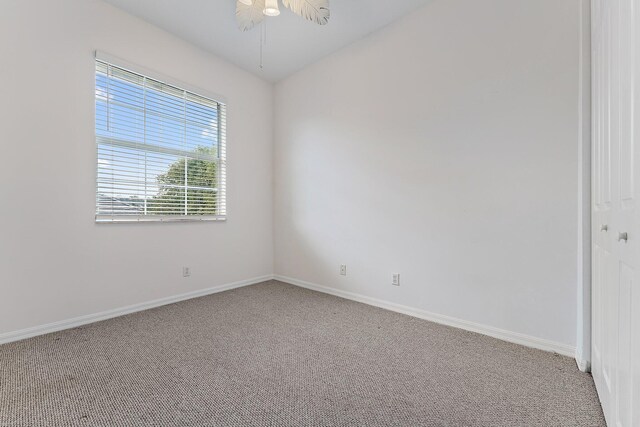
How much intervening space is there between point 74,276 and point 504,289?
3454 mm

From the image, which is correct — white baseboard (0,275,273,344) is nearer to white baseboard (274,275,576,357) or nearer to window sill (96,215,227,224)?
window sill (96,215,227,224)

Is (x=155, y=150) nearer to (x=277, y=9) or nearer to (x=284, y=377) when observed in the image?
(x=277, y=9)

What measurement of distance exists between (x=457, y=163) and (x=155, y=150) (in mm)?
2871

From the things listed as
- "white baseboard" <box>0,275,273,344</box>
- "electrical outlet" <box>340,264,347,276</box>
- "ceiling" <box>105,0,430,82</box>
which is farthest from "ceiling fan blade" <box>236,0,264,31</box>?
"white baseboard" <box>0,275,273,344</box>

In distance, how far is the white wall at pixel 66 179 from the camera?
2.17 metres

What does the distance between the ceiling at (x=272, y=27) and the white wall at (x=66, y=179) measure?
21 centimetres

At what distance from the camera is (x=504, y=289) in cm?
228

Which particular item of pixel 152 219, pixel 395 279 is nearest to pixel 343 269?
pixel 395 279

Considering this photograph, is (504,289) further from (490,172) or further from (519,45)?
(519,45)
